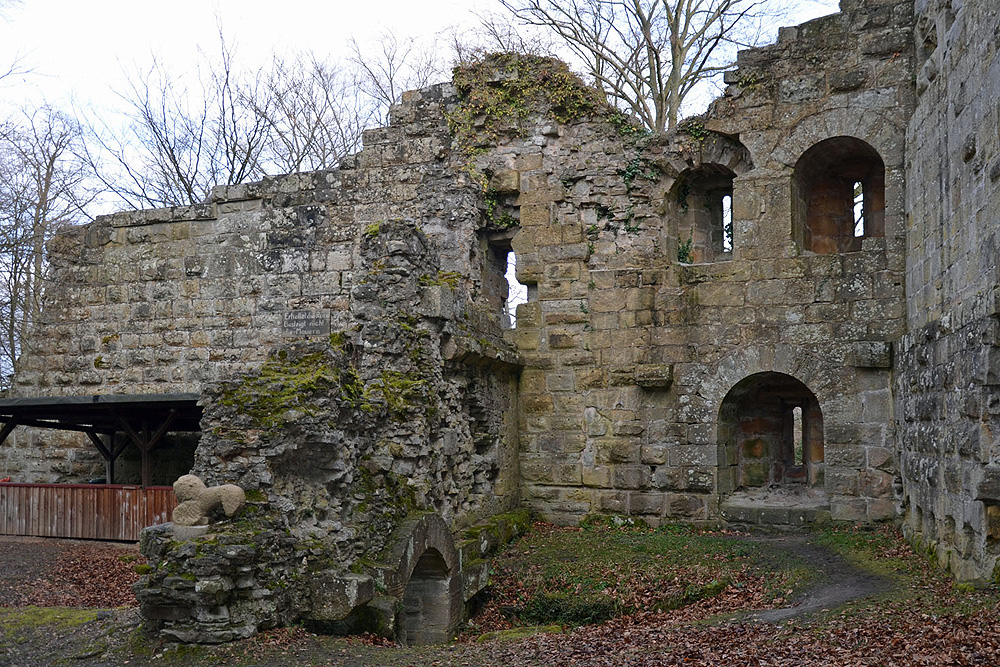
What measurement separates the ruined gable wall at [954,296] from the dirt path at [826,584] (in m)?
0.71

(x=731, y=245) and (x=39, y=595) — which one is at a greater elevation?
(x=731, y=245)

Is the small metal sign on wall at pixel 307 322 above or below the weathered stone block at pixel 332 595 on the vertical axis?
above

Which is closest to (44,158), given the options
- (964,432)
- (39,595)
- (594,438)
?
(39,595)

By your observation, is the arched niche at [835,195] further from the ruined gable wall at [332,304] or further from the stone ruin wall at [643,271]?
the ruined gable wall at [332,304]

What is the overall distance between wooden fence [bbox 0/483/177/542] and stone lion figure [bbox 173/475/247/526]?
18.5 ft

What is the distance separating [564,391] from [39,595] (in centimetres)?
641

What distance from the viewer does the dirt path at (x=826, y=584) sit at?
23.8 ft

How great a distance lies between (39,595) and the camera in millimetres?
9211

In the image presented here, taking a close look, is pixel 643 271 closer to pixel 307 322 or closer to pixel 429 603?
pixel 307 322

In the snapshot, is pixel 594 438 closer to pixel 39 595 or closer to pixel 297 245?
pixel 297 245

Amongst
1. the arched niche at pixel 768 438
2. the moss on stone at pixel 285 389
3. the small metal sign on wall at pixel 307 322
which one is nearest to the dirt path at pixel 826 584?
the arched niche at pixel 768 438

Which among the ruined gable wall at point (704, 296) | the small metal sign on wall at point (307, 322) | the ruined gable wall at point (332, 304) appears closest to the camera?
the ruined gable wall at point (332, 304)

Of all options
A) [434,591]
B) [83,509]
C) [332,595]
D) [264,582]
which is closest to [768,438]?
[434,591]

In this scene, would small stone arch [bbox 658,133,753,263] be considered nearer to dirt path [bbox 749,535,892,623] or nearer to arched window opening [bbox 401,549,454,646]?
dirt path [bbox 749,535,892,623]
